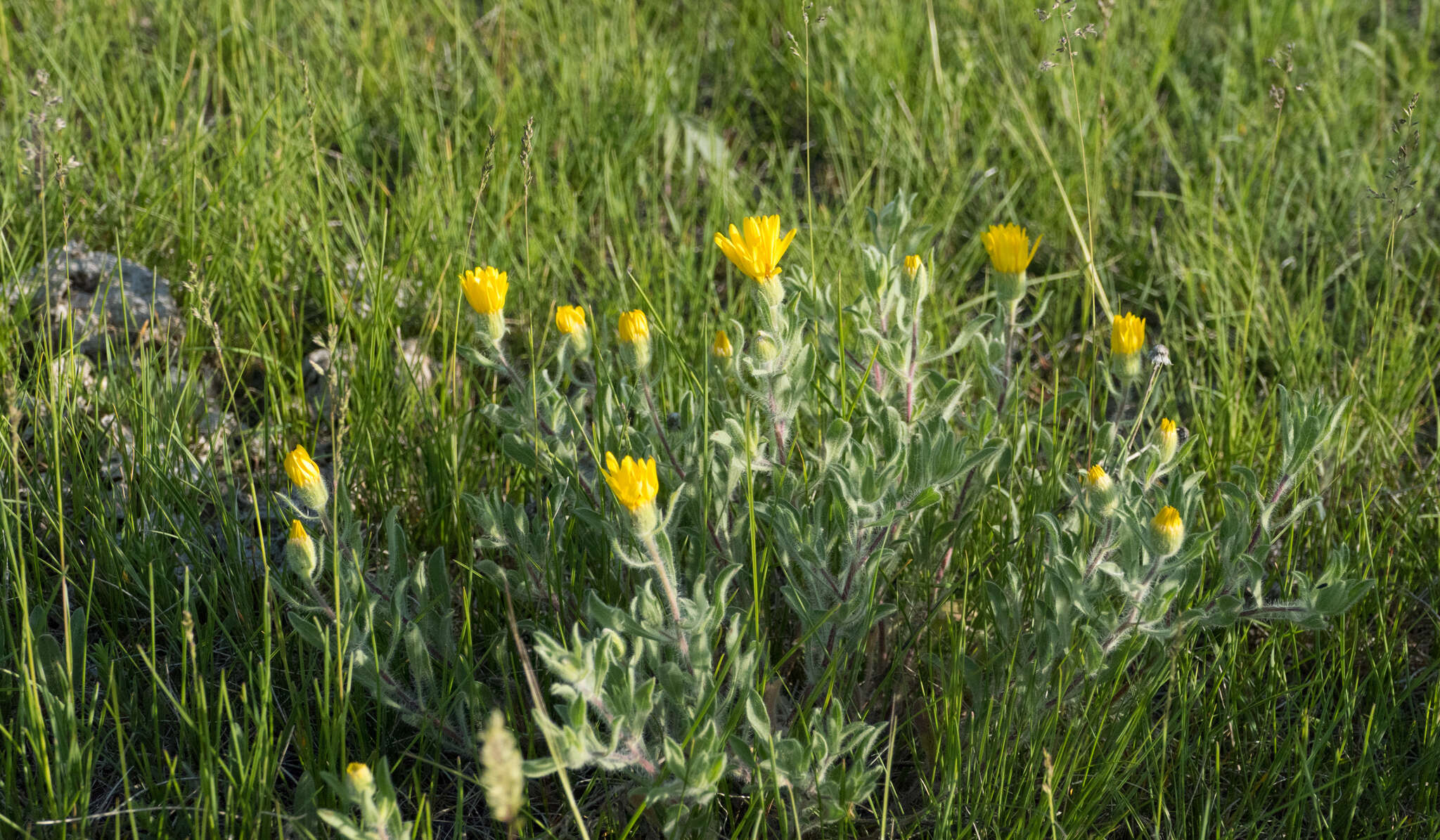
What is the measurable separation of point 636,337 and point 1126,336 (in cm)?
77

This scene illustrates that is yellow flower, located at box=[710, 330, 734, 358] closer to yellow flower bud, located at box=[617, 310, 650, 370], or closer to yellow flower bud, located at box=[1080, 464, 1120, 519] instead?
yellow flower bud, located at box=[617, 310, 650, 370]

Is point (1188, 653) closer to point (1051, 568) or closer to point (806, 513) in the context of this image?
point (1051, 568)

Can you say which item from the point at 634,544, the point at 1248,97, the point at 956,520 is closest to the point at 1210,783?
the point at 956,520

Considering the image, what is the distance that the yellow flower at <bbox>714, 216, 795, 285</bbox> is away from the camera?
1590mm

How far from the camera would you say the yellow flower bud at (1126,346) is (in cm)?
180

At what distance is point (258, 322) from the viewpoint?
2.40 meters

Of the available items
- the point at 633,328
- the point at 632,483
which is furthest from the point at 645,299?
the point at 632,483

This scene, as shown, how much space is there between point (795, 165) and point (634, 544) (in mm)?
2067

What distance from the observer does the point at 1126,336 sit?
1.80 meters

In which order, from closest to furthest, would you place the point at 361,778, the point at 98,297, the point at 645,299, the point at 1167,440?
the point at 361,778, the point at 645,299, the point at 1167,440, the point at 98,297

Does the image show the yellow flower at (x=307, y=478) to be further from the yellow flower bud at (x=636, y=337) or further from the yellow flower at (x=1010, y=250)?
the yellow flower at (x=1010, y=250)

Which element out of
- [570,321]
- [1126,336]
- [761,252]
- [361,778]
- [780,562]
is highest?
[761,252]

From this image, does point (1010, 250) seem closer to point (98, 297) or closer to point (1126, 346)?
point (1126, 346)

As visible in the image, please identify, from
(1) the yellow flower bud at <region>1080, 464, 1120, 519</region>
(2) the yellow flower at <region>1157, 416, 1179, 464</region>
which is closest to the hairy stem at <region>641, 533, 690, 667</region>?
(1) the yellow flower bud at <region>1080, 464, 1120, 519</region>
